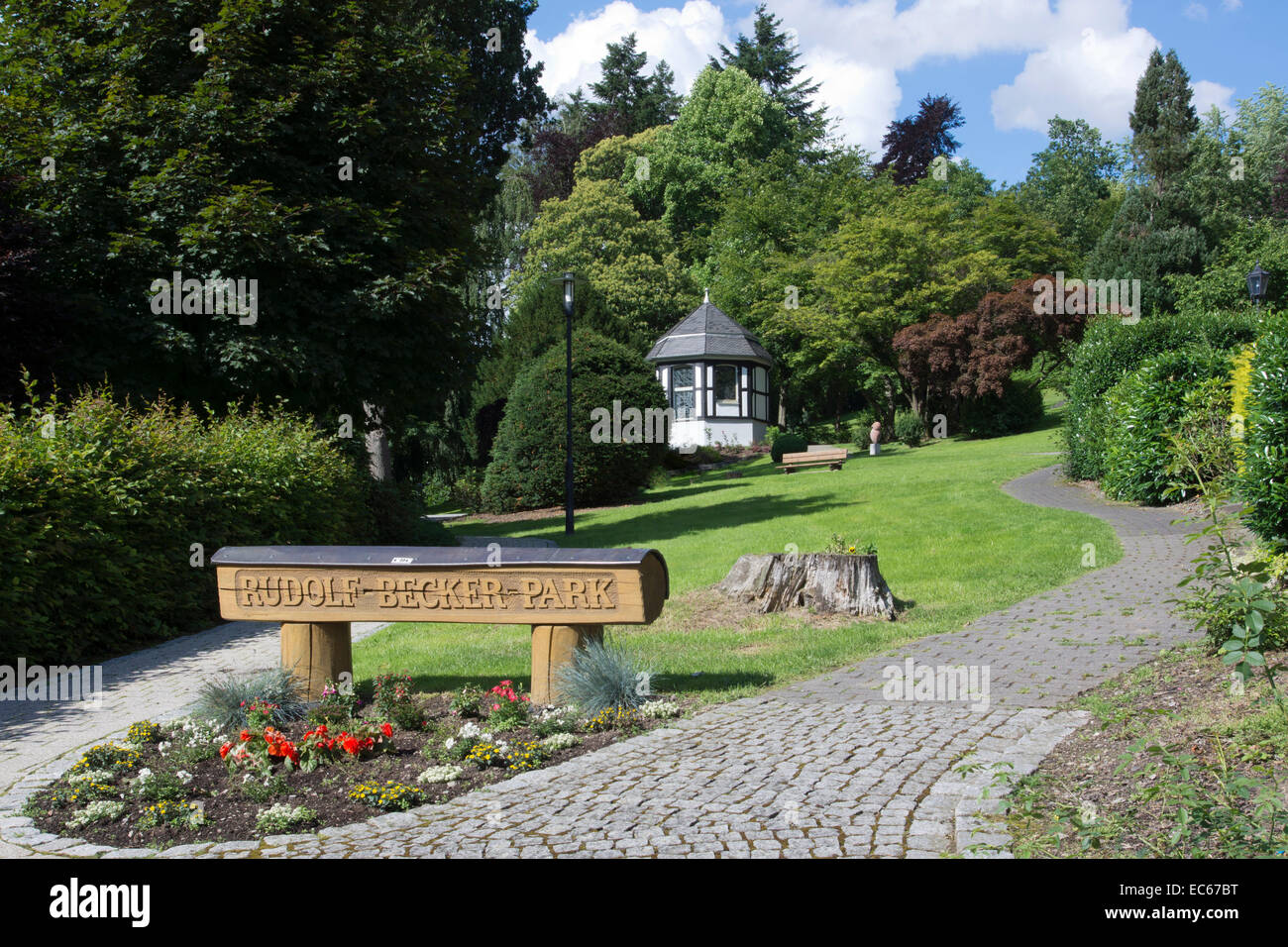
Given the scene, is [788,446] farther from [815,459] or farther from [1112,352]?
[1112,352]

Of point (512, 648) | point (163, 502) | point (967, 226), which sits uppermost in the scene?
point (967, 226)

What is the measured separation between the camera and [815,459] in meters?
26.2

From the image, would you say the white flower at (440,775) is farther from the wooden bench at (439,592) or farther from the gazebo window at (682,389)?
the gazebo window at (682,389)

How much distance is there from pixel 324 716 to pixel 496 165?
2598cm

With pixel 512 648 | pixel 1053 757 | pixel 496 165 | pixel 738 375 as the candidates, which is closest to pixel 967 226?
pixel 738 375

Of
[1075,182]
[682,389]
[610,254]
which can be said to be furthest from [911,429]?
[1075,182]

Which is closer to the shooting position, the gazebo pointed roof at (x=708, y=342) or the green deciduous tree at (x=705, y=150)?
the gazebo pointed roof at (x=708, y=342)

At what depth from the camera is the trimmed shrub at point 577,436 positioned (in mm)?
22828

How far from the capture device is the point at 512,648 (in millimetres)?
9172

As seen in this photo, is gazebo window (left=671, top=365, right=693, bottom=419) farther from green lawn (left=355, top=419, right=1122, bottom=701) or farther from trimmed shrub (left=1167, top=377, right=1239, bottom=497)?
trimmed shrub (left=1167, top=377, right=1239, bottom=497)

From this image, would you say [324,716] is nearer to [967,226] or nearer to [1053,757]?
[1053,757]

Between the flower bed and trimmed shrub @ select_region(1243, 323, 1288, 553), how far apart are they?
4473mm

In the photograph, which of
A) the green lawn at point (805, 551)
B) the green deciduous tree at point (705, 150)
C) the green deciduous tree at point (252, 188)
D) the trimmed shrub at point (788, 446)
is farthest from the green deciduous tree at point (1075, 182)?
the green deciduous tree at point (252, 188)

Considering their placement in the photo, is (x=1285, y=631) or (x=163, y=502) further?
(x=163, y=502)
